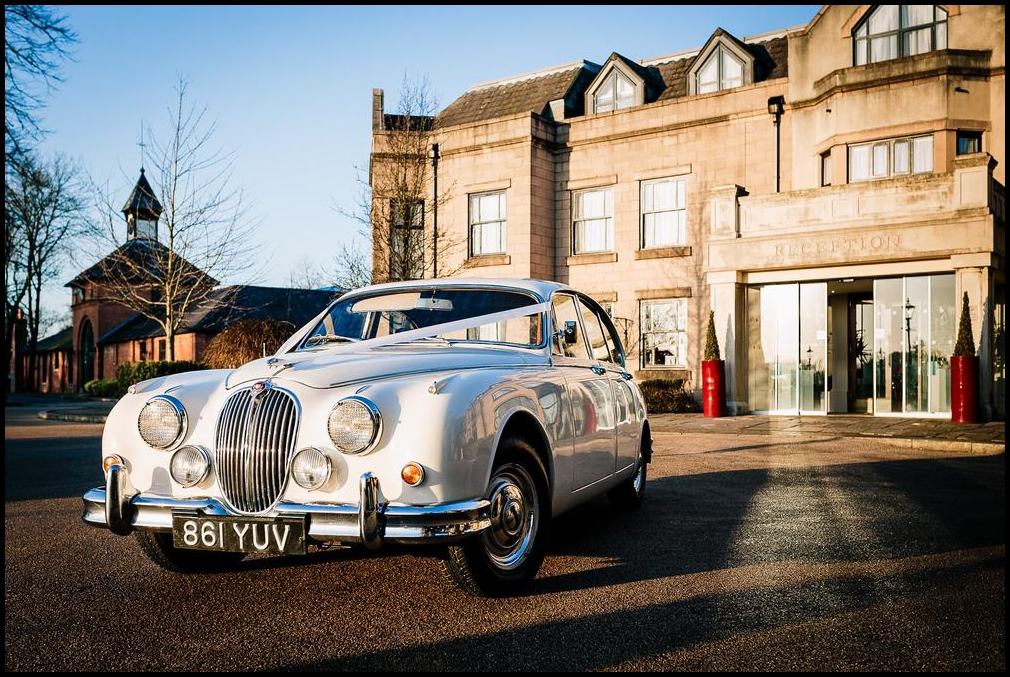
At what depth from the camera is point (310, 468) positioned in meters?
3.94

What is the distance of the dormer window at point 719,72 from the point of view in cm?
2127

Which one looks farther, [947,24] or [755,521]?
[947,24]

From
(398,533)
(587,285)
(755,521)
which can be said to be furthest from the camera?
(587,285)

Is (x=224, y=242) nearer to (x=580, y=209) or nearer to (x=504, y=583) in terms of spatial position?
(x=580, y=209)

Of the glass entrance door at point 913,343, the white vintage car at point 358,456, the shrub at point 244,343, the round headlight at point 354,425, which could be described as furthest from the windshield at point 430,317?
the shrub at point 244,343

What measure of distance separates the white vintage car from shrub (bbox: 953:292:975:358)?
40.2ft

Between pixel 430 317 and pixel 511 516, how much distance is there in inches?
64.8

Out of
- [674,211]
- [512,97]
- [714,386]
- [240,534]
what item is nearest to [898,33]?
[674,211]

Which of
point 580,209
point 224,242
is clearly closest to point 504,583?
point 580,209

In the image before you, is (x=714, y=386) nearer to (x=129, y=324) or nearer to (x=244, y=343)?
(x=244, y=343)

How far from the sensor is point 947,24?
57.4 feet

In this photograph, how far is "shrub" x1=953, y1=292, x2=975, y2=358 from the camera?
48.7 feet

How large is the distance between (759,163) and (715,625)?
17667 mm

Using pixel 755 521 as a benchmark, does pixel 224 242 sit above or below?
above
